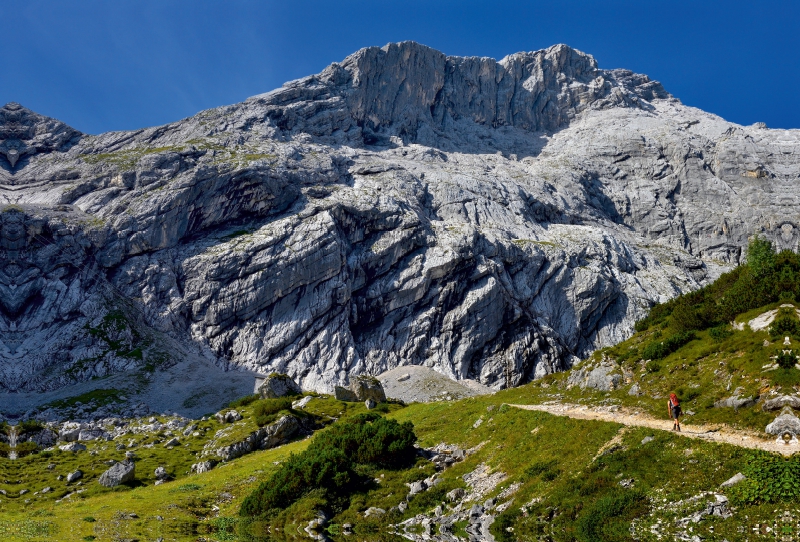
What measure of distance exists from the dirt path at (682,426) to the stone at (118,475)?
3323 cm

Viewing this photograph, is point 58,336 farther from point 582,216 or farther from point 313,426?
point 582,216

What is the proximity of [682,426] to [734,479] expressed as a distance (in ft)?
19.4

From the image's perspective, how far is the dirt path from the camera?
68.7 feet

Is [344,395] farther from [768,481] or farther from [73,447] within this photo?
[768,481]

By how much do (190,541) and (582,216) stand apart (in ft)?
571

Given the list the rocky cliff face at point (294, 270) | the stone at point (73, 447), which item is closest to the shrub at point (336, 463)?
the stone at point (73, 447)

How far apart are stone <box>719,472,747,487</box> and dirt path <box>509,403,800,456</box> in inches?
69.4

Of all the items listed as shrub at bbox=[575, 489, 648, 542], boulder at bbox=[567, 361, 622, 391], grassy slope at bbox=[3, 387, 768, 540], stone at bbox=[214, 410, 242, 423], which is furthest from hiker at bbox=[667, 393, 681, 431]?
stone at bbox=[214, 410, 242, 423]

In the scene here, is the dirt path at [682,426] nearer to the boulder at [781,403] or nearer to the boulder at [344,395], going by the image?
the boulder at [781,403]

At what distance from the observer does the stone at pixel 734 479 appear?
63.7 feet

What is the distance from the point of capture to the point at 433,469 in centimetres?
3250

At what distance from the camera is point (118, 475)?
45.9 m

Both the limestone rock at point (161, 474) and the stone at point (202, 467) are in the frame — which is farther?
the stone at point (202, 467)

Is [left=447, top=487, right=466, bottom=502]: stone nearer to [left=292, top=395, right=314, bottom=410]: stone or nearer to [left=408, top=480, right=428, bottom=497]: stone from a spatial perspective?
[left=408, top=480, right=428, bottom=497]: stone
